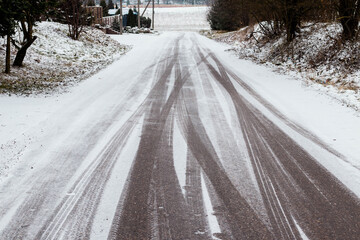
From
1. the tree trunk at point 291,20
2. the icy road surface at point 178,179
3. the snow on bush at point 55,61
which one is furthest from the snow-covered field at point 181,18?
the icy road surface at point 178,179

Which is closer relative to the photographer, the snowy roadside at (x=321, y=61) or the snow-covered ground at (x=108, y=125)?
the snow-covered ground at (x=108, y=125)

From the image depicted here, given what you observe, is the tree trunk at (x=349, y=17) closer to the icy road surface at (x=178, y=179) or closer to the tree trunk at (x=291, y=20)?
the tree trunk at (x=291, y=20)

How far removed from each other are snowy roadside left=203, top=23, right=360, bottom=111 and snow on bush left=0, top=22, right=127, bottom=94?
27.3ft

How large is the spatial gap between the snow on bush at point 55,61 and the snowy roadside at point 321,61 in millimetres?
8320

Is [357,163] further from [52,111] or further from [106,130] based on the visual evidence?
[52,111]

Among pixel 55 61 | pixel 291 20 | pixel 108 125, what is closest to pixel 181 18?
pixel 291 20

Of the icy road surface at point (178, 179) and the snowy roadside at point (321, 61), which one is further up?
the snowy roadside at point (321, 61)

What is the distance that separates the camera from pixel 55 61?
15.6 metres

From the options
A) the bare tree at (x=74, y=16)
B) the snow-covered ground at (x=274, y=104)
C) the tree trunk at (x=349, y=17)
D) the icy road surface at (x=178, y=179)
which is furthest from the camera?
the bare tree at (x=74, y=16)

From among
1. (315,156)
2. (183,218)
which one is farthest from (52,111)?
(315,156)

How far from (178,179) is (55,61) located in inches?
530

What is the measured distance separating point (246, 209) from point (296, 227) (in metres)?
0.55

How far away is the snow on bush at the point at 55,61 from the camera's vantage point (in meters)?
10.6

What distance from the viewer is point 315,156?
501cm
